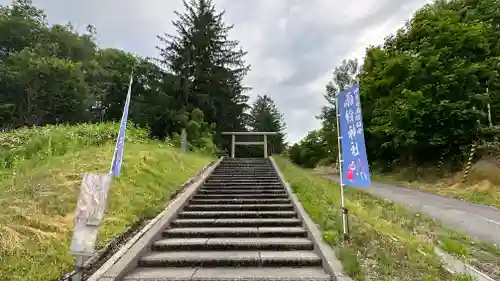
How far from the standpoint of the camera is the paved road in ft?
20.6

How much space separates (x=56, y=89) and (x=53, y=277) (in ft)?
77.8

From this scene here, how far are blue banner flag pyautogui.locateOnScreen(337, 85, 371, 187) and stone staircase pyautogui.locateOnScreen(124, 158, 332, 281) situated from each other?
108 cm

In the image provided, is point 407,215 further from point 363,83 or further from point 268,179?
point 363,83

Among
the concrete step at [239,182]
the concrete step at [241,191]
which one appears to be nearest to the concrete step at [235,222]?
the concrete step at [241,191]

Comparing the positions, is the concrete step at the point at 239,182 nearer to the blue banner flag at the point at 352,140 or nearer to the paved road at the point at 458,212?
the paved road at the point at 458,212

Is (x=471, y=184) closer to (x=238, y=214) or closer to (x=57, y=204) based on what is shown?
(x=238, y=214)

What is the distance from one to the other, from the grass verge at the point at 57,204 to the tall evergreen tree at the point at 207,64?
33.8ft

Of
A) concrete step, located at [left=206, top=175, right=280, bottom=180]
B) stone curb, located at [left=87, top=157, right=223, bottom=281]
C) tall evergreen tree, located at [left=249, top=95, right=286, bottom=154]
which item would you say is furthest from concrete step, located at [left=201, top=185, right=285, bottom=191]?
tall evergreen tree, located at [left=249, top=95, right=286, bottom=154]

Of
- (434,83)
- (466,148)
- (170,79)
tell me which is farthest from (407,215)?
(170,79)

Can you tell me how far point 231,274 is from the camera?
12.6 feet

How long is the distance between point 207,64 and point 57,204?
50.2ft

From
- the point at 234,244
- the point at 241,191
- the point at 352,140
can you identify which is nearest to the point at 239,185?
the point at 241,191

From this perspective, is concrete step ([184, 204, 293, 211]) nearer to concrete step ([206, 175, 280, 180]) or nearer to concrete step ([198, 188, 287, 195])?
concrete step ([198, 188, 287, 195])

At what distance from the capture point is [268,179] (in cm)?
981
